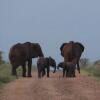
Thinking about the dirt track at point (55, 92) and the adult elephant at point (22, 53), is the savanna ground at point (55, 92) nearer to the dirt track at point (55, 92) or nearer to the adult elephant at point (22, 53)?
the dirt track at point (55, 92)

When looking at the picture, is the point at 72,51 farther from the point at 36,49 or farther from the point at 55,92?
the point at 55,92

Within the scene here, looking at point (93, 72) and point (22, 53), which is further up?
point (22, 53)

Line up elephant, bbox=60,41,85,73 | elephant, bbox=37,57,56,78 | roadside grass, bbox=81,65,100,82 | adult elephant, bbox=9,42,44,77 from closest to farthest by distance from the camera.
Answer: roadside grass, bbox=81,65,100,82
elephant, bbox=37,57,56,78
elephant, bbox=60,41,85,73
adult elephant, bbox=9,42,44,77

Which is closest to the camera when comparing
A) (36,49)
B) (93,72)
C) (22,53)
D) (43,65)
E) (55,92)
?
(55,92)

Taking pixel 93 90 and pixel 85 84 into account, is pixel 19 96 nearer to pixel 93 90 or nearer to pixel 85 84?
pixel 93 90

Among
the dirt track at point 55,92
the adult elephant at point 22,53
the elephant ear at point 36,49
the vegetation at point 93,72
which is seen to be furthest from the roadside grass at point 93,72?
the dirt track at point 55,92

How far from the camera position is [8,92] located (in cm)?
1855

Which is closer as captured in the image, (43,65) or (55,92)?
(55,92)

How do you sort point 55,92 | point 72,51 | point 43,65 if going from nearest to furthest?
point 55,92 → point 43,65 → point 72,51

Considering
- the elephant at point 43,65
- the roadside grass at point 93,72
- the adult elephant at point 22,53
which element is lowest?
the roadside grass at point 93,72

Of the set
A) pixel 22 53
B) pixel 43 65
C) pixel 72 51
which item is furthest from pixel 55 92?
pixel 22 53

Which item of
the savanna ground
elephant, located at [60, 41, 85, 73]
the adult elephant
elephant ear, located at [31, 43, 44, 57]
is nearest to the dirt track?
the savanna ground

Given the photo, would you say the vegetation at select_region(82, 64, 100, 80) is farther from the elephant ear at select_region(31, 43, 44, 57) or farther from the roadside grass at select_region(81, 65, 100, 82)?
the elephant ear at select_region(31, 43, 44, 57)

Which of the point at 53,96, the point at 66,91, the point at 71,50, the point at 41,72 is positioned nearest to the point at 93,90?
the point at 66,91
